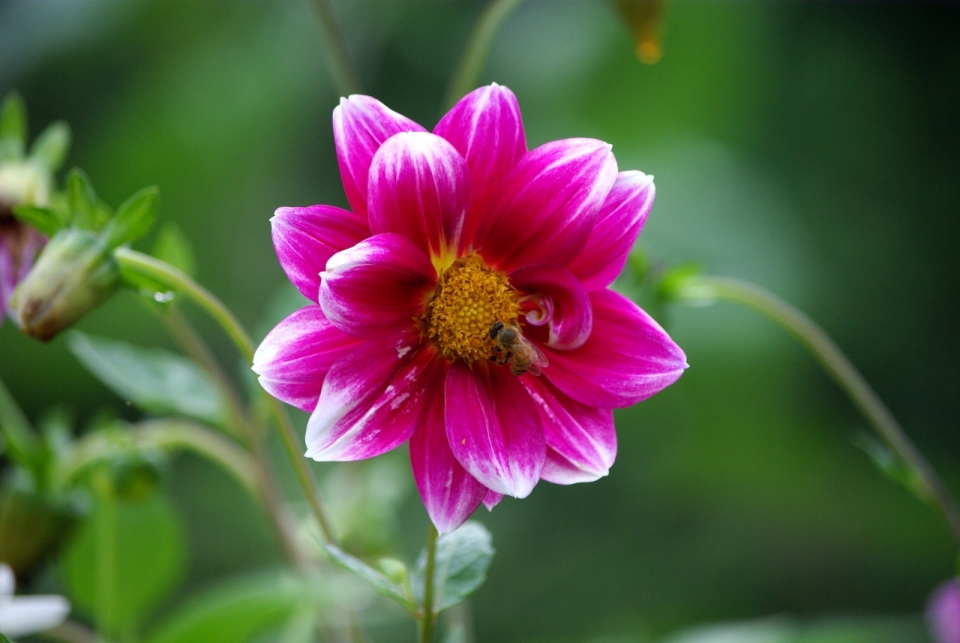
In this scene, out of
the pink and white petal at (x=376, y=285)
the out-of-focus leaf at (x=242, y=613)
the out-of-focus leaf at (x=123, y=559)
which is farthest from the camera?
the out-of-focus leaf at (x=123, y=559)

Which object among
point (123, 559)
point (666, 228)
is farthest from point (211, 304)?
point (666, 228)

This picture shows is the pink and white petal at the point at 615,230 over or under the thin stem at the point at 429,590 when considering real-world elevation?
over

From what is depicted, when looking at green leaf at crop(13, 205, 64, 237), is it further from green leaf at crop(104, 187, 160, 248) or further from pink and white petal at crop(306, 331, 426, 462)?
pink and white petal at crop(306, 331, 426, 462)

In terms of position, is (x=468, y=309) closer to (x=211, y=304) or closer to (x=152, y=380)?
(x=211, y=304)

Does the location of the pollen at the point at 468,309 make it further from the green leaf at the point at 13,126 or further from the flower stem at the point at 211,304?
the green leaf at the point at 13,126

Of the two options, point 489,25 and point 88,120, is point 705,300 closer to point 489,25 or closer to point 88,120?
point 489,25

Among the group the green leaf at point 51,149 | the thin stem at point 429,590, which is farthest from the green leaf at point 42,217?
the thin stem at point 429,590
